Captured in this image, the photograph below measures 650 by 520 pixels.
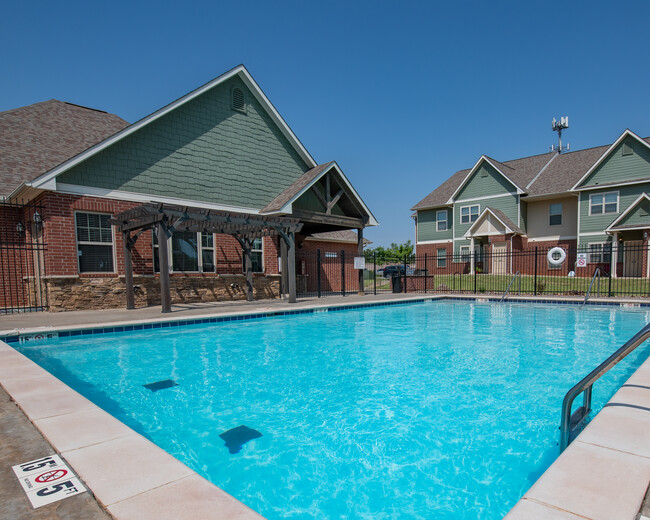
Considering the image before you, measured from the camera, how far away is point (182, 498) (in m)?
1.63

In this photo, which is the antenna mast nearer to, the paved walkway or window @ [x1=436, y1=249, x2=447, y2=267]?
window @ [x1=436, y1=249, x2=447, y2=267]

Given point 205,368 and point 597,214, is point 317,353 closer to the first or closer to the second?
point 205,368

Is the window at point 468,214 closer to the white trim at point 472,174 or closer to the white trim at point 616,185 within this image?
the white trim at point 472,174

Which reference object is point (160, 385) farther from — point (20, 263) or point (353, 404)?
point (20, 263)

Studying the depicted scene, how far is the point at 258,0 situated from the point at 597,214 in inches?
831

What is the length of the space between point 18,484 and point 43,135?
1544 centimetres

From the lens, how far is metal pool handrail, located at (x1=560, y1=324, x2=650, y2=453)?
89.6 inches

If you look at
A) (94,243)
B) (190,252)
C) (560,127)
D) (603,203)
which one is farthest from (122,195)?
(560,127)

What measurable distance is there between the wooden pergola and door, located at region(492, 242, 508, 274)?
1532 cm

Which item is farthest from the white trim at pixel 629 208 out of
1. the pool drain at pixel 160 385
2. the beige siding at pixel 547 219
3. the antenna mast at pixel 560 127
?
the pool drain at pixel 160 385

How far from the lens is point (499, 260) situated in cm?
A: 2253

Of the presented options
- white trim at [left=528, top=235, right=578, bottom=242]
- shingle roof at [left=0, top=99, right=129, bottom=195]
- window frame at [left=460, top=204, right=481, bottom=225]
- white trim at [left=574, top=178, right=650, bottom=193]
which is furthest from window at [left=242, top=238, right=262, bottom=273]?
white trim at [left=574, top=178, right=650, bottom=193]

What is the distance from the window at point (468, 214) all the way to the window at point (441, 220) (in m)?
1.53

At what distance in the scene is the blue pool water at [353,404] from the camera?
2713mm
